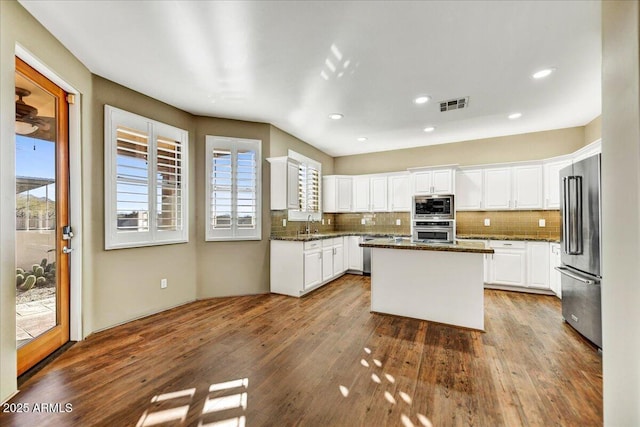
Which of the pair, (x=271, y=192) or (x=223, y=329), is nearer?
(x=223, y=329)

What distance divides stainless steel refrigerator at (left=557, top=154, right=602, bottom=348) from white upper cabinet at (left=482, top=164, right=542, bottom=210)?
5.45ft

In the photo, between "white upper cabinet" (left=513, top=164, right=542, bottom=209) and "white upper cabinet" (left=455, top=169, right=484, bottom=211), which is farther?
"white upper cabinet" (left=455, top=169, right=484, bottom=211)

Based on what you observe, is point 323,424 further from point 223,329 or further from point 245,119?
point 245,119

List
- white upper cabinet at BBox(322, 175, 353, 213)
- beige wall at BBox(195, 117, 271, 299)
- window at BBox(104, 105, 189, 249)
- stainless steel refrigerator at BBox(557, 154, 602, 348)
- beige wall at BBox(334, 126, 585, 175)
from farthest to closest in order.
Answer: white upper cabinet at BBox(322, 175, 353, 213), beige wall at BBox(334, 126, 585, 175), beige wall at BBox(195, 117, 271, 299), window at BBox(104, 105, 189, 249), stainless steel refrigerator at BBox(557, 154, 602, 348)

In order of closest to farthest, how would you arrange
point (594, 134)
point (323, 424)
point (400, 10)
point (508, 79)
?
point (323, 424)
point (400, 10)
point (508, 79)
point (594, 134)

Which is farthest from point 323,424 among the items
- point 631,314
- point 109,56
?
point 109,56

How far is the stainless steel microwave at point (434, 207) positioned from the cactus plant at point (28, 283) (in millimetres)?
5500

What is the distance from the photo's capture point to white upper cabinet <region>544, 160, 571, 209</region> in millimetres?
4551

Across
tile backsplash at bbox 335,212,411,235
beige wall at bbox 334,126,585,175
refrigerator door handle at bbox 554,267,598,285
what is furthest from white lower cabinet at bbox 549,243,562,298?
tile backsplash at bbox 335,212,411,235

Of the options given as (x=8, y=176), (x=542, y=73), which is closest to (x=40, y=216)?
(x=8, y=176)

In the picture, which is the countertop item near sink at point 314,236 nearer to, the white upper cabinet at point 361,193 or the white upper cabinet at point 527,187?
the white upper cabinet at point 361,193

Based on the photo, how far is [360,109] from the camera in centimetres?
398

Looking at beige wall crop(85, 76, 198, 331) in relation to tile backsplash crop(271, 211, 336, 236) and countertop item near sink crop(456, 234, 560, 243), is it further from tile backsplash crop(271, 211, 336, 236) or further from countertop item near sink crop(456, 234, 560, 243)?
countertop item near sink crop(456, 234, 560, 243)

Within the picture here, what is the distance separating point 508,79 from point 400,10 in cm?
187
